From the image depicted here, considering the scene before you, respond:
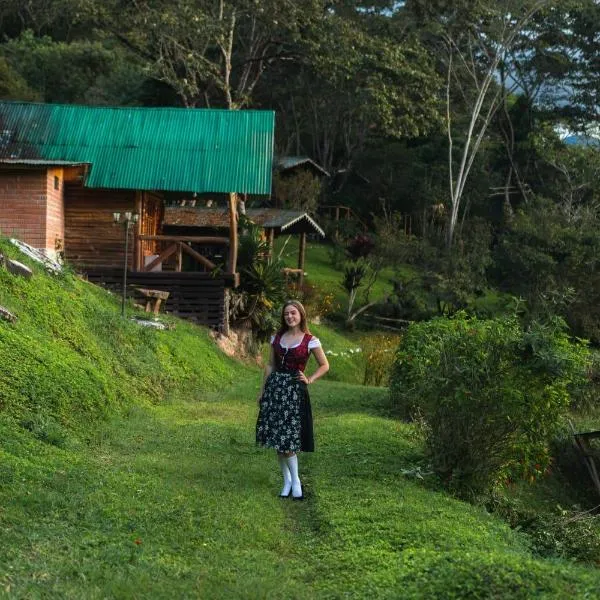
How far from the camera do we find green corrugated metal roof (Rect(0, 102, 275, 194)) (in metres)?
19.2

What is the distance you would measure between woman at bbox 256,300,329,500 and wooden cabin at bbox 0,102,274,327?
11599 millimetres

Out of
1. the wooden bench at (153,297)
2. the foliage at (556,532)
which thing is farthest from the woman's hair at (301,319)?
the wooden bench at (153,297)

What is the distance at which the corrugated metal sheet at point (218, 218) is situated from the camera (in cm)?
2512

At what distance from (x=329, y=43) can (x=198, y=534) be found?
2276 centimetres

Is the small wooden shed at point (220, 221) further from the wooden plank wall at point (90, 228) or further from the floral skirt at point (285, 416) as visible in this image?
the floral skirt at point (285, 416)

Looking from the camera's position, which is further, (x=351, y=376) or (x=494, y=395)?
(x=351, y=376)

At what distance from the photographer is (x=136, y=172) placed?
63.8 ft

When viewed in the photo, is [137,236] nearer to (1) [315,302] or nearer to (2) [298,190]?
(1) [315,302]

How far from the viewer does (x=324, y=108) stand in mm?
40812

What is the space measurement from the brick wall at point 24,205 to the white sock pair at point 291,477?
11.8 m

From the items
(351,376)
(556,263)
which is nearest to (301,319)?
(351,376)

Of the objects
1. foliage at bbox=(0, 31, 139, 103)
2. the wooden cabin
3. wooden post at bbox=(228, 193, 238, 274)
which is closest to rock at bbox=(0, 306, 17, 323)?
the wooden cabin

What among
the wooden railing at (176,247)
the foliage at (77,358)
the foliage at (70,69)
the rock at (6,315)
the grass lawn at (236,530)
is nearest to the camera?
the grass lawn at (236,530)

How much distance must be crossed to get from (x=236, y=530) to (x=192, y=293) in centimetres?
1458
